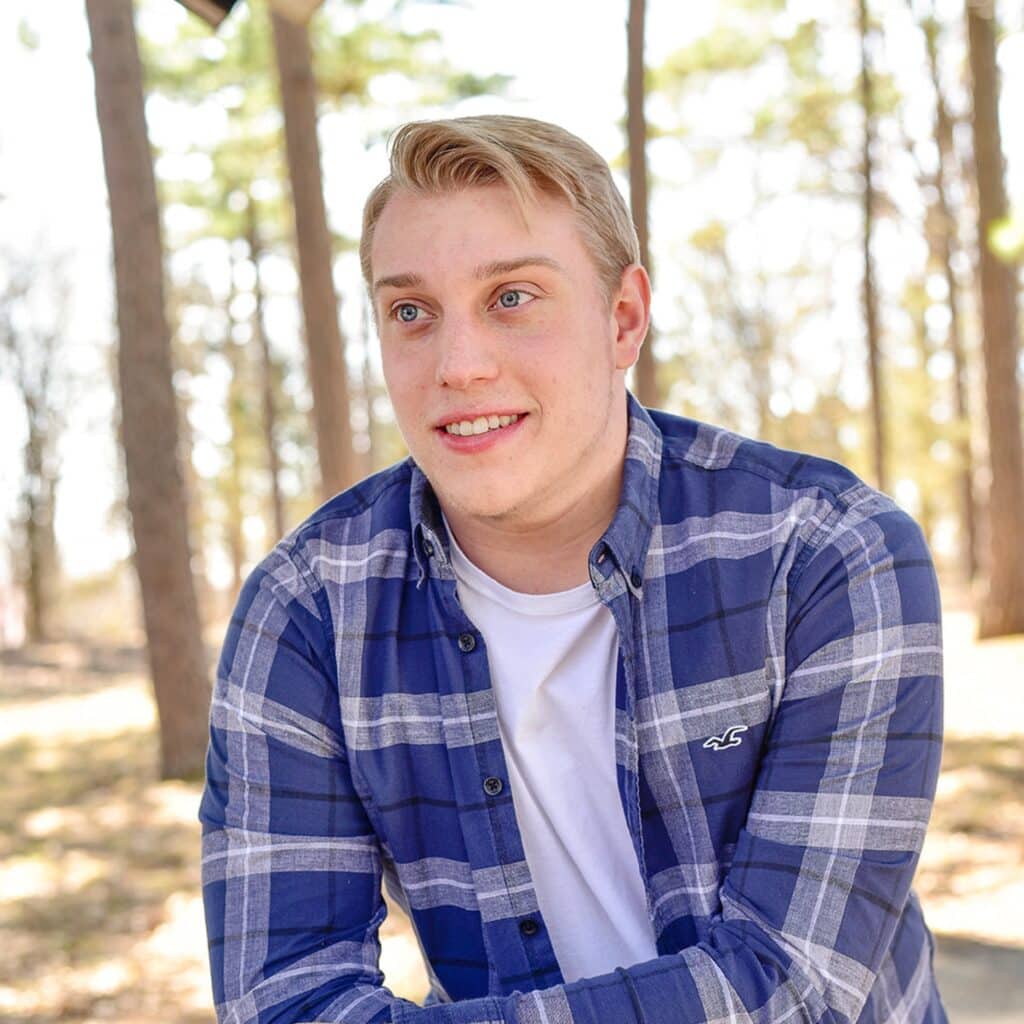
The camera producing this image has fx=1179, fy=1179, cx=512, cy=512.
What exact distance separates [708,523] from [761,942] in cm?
65

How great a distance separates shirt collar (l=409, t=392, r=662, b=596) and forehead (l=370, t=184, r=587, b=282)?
36cm

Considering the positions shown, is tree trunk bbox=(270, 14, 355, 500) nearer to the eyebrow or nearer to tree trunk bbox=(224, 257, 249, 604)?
the eyebrow

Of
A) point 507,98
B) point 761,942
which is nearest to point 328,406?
point 507,98

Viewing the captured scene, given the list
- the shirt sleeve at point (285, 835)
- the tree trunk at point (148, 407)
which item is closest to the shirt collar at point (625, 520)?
the shirt sleeve at point (285, 835)

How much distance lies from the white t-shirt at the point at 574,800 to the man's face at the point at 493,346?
26 cm

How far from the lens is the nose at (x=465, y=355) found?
189 centimetres

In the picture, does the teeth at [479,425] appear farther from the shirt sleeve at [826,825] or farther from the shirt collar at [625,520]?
the shirt sleeve at [826,825]

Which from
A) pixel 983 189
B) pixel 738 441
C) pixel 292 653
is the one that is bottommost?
pixel 292 653

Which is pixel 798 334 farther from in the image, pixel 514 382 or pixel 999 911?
pixel 514 382

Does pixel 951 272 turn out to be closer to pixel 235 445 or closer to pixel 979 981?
pixel 235 445

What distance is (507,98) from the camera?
1337cm

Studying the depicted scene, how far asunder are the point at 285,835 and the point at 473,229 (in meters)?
1.00

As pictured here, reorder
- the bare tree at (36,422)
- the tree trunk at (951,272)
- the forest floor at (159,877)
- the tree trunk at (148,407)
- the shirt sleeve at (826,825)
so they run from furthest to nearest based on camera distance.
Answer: the bare tree at (36,422) < the tree trunk at (951,272) < the tree trunk at (148,407) < the forest floor at (159,877) < the shirt sleeve at (826,825)

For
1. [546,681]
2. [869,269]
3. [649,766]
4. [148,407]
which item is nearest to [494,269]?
[546,681]
